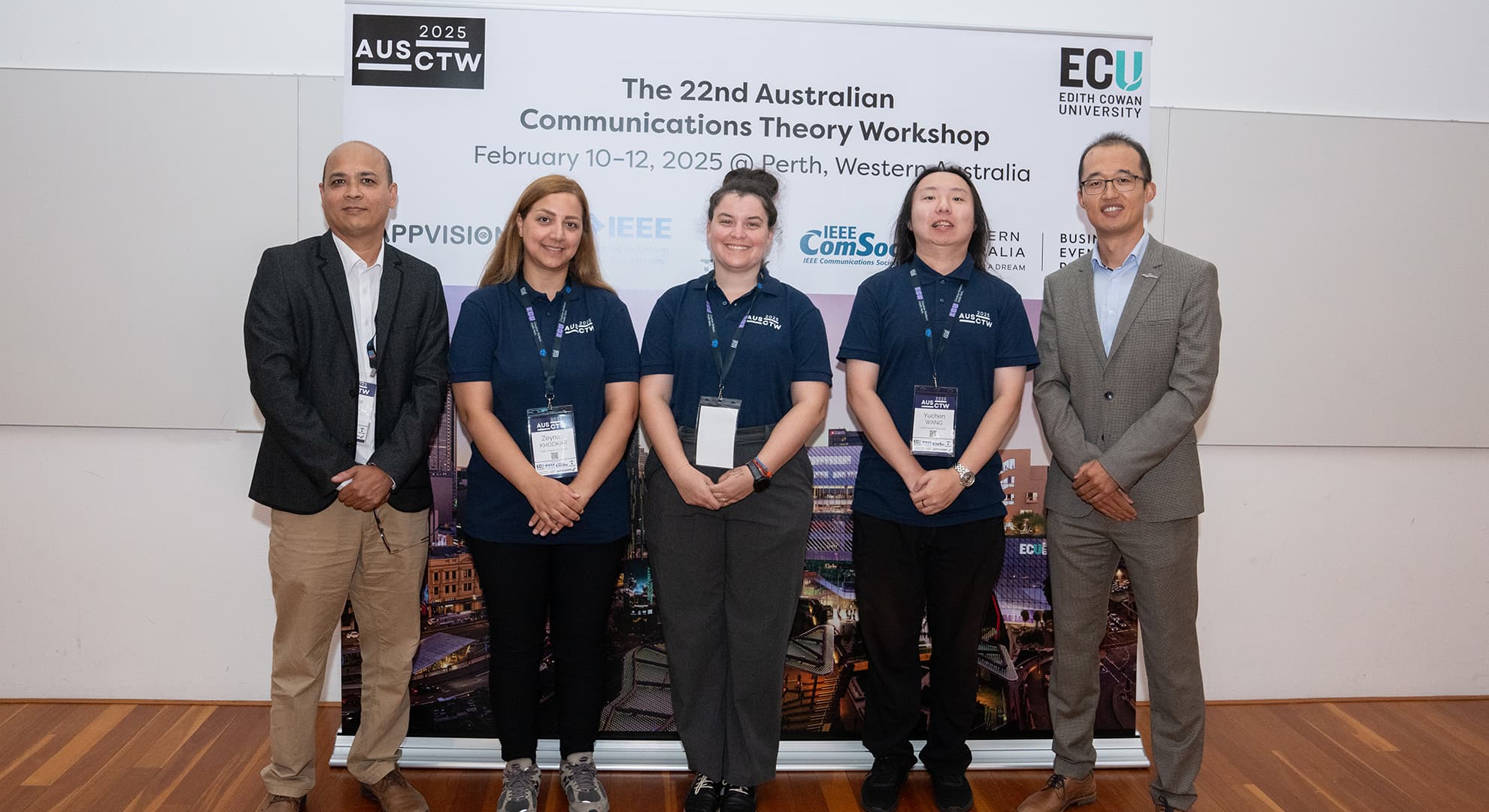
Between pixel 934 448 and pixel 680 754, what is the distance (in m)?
1.39

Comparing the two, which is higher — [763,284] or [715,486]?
[763,284]

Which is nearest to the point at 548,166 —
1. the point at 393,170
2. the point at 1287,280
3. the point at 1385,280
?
the point at 393,170

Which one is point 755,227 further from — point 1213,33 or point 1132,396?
point 1213,33

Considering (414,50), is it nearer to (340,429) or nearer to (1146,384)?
(340,429)

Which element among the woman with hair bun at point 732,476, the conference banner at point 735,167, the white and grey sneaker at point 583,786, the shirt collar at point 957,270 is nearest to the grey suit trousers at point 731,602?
the woman with hair bun at point 732,476

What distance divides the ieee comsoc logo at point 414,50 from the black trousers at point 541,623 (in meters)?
1.52

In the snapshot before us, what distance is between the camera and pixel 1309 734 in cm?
335

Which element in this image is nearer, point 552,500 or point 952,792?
point 552,500

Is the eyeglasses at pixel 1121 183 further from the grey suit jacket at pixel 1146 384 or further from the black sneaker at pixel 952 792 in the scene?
the black sneaker at pixel 952 792

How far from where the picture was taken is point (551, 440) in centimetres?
252

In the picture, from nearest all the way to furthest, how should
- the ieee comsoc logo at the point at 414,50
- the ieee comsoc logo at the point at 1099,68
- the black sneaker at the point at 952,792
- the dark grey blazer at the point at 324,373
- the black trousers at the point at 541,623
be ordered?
1. the dark grey blazer at the point at 324,373
2. the black trousers at the point at 541,623
3. the black sneaker at the point at 952,792
4. the ieee comsoc logo at the point at 414,50
5. the ieee comsoc logo at the point at 1099,68

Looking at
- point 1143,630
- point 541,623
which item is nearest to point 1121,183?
point 1143,630

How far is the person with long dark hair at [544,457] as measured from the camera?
2518mm

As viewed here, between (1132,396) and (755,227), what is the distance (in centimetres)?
117
